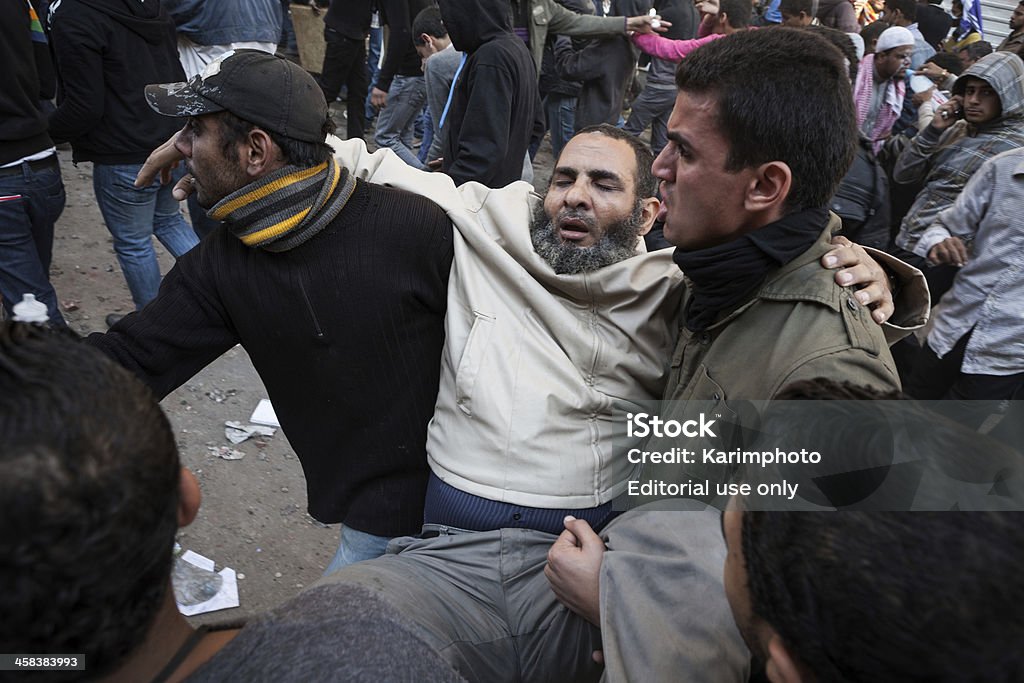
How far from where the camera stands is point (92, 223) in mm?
5758

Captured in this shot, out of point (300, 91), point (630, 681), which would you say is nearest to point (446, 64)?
point (300, 91)

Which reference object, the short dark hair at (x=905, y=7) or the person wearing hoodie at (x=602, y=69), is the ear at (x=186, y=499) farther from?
the short dark hair at (x=905, y=7)

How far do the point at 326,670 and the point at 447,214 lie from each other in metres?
1.38

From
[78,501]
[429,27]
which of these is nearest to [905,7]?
[429,27]

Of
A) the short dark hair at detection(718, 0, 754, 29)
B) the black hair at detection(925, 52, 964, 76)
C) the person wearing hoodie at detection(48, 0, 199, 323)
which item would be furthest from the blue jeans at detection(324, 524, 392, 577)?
the black hair at detection(925, 52, 964, 76)

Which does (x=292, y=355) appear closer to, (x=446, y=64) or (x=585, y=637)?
(x=585, y=637)

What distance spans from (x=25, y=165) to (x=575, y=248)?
2821 millimetres

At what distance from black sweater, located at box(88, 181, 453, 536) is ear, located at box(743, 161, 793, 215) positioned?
849 mm

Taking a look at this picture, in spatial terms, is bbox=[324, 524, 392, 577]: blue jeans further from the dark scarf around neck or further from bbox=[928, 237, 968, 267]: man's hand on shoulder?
bbox=[928, 237, 968, 267]: man's hand on shoulder

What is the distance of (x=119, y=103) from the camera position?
3906 millimetres

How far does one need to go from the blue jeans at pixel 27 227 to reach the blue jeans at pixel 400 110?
337 cm

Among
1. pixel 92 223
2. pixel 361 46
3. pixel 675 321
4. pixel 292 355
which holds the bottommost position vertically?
pixel 92 223

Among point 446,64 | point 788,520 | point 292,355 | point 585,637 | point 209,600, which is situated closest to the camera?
point 788,520

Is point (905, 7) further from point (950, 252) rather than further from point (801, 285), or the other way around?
point (801, 285)
